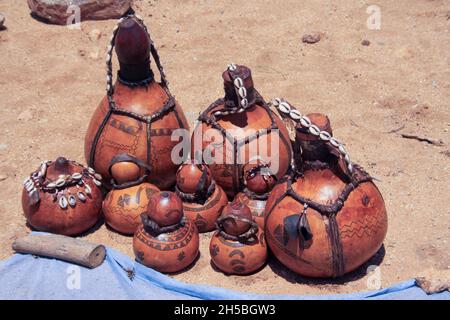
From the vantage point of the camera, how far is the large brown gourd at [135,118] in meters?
4.93

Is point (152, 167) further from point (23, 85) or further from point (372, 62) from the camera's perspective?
point (372, 62)

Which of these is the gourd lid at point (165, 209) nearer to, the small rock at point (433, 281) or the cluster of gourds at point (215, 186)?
the cluster of gourds at point (215, 186)

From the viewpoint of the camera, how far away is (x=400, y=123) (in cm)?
639

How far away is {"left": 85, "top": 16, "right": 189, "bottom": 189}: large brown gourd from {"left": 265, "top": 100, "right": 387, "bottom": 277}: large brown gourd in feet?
3.73

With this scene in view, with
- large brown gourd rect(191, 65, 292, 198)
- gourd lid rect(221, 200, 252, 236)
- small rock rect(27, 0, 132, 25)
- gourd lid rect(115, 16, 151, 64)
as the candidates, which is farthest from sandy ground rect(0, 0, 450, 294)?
gourd lid rect(115, 16, 151, 64)

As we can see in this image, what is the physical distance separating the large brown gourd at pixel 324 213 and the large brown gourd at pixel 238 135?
1.85ft

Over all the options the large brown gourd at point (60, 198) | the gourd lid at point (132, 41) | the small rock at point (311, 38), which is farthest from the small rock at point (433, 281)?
the small rock at point (311, 38)

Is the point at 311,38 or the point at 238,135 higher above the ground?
the point at 238,135

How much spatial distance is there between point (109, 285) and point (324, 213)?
159cm

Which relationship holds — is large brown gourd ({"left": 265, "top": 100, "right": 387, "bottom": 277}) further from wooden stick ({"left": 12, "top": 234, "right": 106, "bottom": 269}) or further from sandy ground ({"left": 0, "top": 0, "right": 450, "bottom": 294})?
wooden stick ({"left": 12, "top": 234, "right": 106, "bottom": 269})

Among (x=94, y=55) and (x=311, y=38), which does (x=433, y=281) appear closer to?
→ (x=311, y=38)

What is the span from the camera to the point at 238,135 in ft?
16.0

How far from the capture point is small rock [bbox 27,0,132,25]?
8453mm

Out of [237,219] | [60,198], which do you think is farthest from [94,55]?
[237,219]
